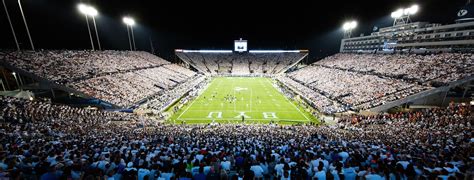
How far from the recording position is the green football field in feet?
92.9

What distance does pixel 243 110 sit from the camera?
1277 inches

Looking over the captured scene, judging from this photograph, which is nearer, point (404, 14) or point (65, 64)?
point (65, 64)

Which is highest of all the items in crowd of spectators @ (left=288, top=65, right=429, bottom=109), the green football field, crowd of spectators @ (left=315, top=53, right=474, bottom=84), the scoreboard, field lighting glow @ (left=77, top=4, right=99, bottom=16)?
field lighting glow @ (left=77, top=4, right=99, bottom=16)

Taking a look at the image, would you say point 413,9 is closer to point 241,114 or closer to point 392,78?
point 392,78

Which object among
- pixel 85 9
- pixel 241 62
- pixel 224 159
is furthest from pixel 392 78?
pixel 241 62

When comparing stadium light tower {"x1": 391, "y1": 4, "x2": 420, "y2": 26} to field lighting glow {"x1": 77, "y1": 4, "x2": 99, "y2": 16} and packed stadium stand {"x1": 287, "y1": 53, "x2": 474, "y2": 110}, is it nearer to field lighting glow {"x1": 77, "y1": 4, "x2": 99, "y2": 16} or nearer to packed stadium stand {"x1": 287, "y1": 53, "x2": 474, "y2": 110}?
packed stadium stand {"x1": 287, "y1": 53, "x2": 474, "y2": 110}

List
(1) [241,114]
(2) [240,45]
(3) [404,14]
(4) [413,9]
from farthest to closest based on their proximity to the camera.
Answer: (2) [240,45] < (3) [404,14] < (4) [413,9] < (1) [241,114]

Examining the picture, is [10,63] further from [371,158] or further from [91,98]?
[371,158]

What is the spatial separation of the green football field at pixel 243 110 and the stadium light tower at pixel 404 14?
35159 mm

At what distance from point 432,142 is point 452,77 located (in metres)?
23.0

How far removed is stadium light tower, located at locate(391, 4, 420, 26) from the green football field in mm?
35159

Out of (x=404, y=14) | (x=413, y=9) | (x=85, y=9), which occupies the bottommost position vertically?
(x=85, y=9)

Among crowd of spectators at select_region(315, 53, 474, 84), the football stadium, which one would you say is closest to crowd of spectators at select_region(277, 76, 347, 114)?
the football stadium

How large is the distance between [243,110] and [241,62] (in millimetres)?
54471
